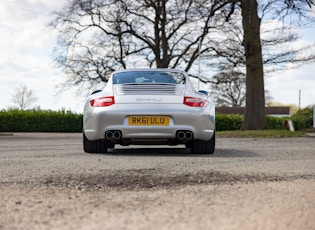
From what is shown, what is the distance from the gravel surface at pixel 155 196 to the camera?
292 centimetres

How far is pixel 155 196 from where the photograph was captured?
3799mm

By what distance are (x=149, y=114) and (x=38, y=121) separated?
2643 centimetres

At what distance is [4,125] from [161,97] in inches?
1048

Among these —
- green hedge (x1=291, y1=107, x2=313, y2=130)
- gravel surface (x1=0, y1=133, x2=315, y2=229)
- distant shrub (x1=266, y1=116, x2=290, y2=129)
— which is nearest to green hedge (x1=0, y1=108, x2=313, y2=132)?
distant shrub (x1=266, y1=116, x2=290, y2=129)

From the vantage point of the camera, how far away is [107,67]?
29.9 meters

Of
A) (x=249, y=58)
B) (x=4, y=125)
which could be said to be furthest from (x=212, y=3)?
(x=4, y=125)

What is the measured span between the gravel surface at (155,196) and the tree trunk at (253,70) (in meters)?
16.1

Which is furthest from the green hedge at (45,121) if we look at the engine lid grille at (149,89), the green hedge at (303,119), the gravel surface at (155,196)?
the gravel surface at (155,196)

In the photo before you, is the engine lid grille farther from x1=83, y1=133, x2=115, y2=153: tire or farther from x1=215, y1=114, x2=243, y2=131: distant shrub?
x1=215, y1=114, x2=243, y2=131: distant shrub

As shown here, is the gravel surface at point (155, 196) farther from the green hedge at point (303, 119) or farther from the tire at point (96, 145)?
the green hedge at point (303, 119)

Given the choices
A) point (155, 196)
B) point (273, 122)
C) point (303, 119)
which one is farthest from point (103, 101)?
point (303, 119)

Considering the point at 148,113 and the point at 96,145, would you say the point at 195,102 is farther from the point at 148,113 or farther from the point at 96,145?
the point at 96,145

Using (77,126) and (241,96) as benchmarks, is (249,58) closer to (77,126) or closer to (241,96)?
(77,126)

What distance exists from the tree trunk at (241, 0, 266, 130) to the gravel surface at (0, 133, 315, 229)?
16.1 metres
